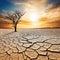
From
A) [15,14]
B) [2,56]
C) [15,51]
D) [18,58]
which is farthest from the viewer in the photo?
[15,14]

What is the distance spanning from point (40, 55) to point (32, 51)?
0.34 m

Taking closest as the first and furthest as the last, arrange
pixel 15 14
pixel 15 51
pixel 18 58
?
pixel 18 58 → pixel 15 51 → pixel 15 14

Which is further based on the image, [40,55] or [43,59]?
[40,55]

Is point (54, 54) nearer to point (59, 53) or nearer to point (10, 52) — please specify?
point (59, 53)

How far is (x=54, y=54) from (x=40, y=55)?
0.37 meters

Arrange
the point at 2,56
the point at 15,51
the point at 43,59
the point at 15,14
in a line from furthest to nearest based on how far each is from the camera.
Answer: the point at 15,14 → the point at 15,51 → the point at 2,56 → the point at 43,59

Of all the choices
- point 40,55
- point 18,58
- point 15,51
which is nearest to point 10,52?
point 15,51

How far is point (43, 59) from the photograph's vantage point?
2.41 m

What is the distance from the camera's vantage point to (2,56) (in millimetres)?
2787

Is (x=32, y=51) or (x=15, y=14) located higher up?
(x=15, y=14)

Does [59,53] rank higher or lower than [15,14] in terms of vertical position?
lower

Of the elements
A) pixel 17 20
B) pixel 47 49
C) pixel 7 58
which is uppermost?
pixel 17 20

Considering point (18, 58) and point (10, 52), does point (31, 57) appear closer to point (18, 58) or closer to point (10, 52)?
point (18, 58)

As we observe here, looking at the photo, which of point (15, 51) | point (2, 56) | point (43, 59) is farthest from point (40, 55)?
point (2, 56)
